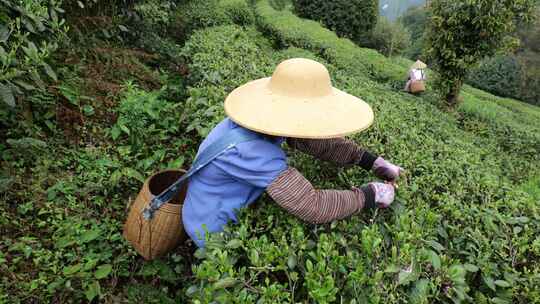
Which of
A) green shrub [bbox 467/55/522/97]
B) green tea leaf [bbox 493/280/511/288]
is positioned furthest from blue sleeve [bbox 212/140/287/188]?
green shrub [bbox 467/55/522/97]

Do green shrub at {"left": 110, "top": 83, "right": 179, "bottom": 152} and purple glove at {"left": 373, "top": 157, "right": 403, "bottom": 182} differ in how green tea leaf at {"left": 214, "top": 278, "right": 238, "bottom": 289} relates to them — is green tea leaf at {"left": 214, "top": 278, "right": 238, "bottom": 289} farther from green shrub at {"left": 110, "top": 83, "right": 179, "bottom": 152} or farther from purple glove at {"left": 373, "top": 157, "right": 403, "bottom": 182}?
green shrub at {"left": 110, "top": 83, "right": 179, "bottom": 152}

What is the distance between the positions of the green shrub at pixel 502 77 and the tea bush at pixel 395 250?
21.6 meters

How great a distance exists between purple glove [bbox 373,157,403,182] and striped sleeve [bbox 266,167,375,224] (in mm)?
413

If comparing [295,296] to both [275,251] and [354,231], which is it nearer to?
[275,251]

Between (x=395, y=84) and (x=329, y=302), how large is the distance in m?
8.75

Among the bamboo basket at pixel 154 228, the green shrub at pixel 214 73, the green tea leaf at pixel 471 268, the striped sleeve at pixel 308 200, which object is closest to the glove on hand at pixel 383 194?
the striped sleeve at pixel 308 200

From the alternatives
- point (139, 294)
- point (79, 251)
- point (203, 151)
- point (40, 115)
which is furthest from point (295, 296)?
point (40, 115)

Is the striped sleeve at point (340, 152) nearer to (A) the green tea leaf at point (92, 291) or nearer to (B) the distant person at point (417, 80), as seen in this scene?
(A) the green tea leaf at point (92, 291)

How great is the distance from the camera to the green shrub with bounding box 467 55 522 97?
20.7m

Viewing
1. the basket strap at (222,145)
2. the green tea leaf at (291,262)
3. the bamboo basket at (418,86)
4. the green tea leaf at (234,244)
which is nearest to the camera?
the green tea leaf at (291,262)

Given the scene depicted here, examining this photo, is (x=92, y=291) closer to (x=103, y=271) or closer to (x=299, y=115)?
(x=103, y=271)

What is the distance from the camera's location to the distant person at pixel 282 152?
1.74 metres

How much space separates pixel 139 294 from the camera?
2402 millimetres

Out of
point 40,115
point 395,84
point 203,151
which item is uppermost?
point 203,151
